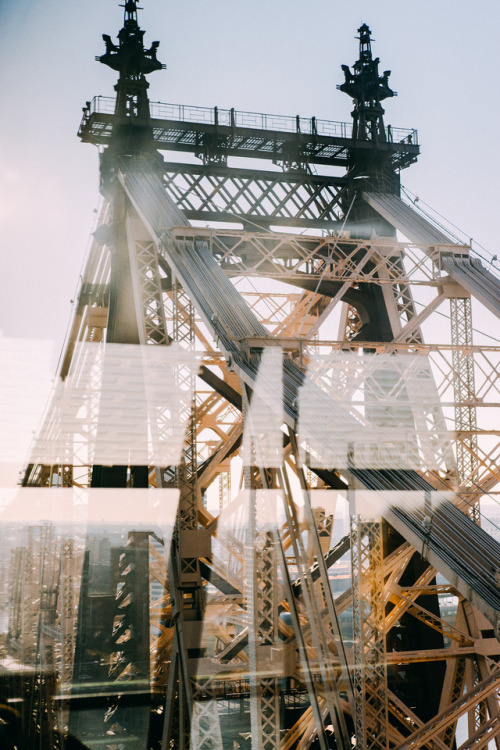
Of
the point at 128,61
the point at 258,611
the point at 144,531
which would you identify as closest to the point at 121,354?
the point at 144,531

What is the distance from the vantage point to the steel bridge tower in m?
8.75

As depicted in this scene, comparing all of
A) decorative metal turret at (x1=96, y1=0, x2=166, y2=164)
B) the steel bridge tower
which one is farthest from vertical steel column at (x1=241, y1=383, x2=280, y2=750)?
decorative metal turret at (x1=96, y1=0, x2=166, y2=164)

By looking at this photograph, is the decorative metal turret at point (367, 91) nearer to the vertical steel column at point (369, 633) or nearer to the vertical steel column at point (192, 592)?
the vertical steel column at point (192, 592)

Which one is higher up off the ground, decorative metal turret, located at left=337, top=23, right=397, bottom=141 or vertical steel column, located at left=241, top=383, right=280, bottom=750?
decorative metal turret, located at left=337, top=23, right=397, bottom=141

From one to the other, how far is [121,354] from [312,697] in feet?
40.6

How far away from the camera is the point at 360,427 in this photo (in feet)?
30.9

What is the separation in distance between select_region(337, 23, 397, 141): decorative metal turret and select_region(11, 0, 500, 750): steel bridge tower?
63 millimetres

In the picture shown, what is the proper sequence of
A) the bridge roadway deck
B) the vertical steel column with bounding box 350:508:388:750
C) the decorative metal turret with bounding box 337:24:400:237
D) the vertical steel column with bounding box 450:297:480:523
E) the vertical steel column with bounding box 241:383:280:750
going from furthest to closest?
1. the decorative metal turret with bounding box 337:24:400:237
2. the vertical steel column with bounding box 450:297:480:523
3. the vertical steel column with bounding box 241:383:280:750
4. the vertical steel column with bounding box 350:508:388:750
5. the bridge roadway deck

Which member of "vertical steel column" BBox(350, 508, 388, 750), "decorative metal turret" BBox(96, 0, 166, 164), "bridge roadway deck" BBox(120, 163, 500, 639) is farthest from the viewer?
"decorative metal turret" BBox(96, 0, 166, 164)

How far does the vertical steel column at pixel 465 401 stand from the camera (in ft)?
51.3

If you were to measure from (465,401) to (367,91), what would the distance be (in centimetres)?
1034

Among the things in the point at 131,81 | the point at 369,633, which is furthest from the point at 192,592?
the point at 131,81

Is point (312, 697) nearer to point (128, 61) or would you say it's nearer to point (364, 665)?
point (364, 665)

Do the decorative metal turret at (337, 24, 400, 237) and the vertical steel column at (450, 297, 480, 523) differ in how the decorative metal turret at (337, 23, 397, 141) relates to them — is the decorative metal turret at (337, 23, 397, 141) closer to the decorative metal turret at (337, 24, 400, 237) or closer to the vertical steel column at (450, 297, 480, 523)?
the decorative metal turret at (337, 24, 400, 237)
